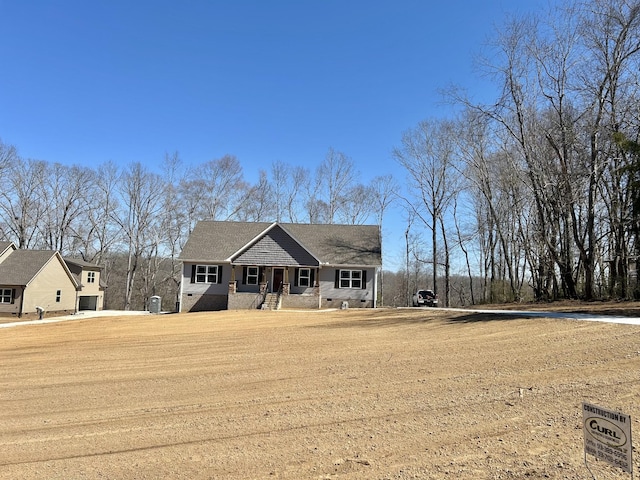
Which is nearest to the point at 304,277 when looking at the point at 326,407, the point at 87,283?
the point at 326,407

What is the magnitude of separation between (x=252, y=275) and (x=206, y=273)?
126 inches

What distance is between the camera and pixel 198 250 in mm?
28328

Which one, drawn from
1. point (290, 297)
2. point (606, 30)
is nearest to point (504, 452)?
point (606, 30)

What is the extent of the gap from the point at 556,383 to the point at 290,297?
68.7ft

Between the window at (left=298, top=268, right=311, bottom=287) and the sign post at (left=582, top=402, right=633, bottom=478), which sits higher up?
the window at (left=298, top=268, right=311, bottom=287)

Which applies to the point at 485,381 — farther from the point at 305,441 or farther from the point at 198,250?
the point at 198,250

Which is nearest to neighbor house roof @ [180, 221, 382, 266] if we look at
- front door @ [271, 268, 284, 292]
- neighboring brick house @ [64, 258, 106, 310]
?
front door @ [271, 268, 284, 292]

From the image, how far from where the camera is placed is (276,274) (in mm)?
28578

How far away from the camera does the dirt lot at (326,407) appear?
4.17m

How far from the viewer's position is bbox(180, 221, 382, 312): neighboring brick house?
2678cm

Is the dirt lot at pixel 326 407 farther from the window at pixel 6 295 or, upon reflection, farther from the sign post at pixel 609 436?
the window at pixel 6 295

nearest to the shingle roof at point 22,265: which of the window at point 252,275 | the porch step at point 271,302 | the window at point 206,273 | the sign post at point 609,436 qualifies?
the window at point 206,273

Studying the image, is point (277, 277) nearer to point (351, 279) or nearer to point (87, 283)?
point (351, 279)

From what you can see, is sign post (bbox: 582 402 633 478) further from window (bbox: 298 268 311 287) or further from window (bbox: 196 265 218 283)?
window (bbox: 196 265 218 283)
